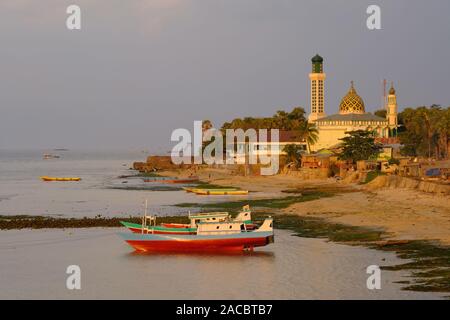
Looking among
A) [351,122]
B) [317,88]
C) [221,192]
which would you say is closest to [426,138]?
[351,122]

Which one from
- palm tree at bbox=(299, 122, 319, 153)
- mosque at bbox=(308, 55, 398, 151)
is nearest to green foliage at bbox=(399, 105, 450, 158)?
mosque at bbox=(308, 55, 398, 151)

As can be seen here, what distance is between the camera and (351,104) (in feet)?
463

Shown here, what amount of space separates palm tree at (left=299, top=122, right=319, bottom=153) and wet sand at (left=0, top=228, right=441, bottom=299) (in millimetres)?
84016

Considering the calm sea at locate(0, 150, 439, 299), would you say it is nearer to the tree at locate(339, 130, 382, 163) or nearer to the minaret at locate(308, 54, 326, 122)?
the tree at locate(339, 130, 382, 163)

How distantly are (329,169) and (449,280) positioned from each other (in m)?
76.4

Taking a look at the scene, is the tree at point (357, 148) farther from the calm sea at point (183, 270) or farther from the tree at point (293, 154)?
the calm sea at point (183, 270)

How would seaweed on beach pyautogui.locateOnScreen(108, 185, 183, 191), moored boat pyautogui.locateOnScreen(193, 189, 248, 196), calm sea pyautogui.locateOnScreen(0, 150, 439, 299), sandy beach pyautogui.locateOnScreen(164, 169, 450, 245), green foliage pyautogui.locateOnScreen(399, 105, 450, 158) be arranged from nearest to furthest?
calm sea pyautogui.locateOnScreen(0, 150, 439, 299), sandy beach pyautogui.locateOnScreen(164, 169, 450, 245), moored boat pyautogui.locateOnScreen(193, 189, 248, 196), seaweed on beach pyautogui.locateOnScreen(108, 185, 183, 191), green foliage pyautogui.locateOnScreen(399, 105, 450, 158)

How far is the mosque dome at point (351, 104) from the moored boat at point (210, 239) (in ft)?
304

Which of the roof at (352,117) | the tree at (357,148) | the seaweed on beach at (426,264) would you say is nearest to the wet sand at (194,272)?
the seaweed on beach at (426,264)

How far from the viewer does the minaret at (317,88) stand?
167 metres

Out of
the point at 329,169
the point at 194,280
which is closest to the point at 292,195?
the point at 329,169

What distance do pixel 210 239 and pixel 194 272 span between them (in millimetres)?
6105

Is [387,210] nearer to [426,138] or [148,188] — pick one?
[148,188]

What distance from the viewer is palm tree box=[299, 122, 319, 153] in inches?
5428
